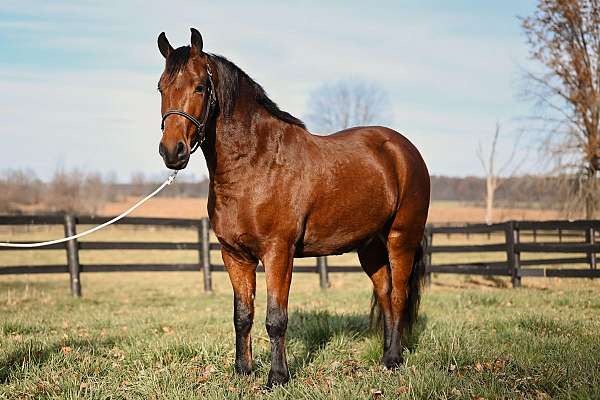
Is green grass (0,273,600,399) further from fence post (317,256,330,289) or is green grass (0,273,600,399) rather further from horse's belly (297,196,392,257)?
fence post (317,256,330,289)

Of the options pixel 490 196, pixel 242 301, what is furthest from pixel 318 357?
pixel 490 196

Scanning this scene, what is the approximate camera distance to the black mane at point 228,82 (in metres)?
3.98

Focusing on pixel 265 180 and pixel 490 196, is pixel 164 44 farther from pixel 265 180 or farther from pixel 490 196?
pixel 490 196

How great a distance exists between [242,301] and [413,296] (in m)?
1.98

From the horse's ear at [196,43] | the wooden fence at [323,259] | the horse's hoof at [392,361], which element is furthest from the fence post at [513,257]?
the horse's ear at [196,43]

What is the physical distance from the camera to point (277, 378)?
13.7 ft

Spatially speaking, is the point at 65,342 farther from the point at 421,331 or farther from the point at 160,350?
the point at 421,331

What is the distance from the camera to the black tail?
18.0ft

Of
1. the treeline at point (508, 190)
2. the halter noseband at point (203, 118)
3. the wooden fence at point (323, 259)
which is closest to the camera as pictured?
the halter noseband at point (203, 118)

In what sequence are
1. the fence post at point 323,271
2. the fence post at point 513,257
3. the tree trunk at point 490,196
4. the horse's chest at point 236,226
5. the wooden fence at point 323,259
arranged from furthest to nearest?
the tree trunk at point 490,196
the fence post at point 323,271
the fence post at point 513,257
the wooden fence at point 323,259
the horse's chest at point 236,226

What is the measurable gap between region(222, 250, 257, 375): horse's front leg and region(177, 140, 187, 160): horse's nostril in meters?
1.02

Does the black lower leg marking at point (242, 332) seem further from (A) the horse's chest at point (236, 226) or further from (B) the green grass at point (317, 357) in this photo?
(A) the horse's chest at point (236, 226)

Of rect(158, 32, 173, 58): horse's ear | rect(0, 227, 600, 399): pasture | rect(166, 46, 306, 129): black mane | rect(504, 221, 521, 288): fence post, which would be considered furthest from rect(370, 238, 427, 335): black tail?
rect(504, 221, 521, 288): fence post

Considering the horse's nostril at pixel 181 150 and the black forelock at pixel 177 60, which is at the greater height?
the black forelock at pixel 177 60
